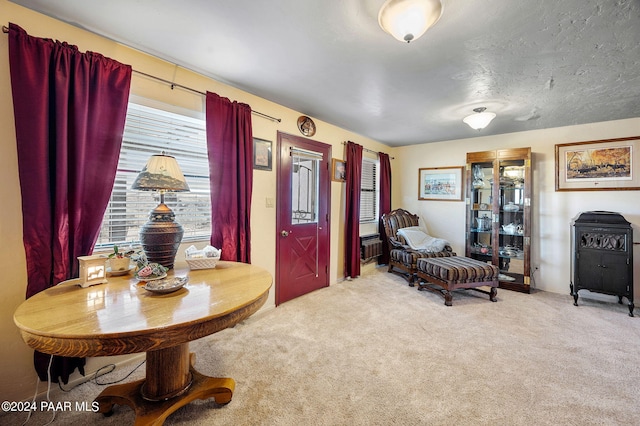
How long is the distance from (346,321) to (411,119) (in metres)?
2.71

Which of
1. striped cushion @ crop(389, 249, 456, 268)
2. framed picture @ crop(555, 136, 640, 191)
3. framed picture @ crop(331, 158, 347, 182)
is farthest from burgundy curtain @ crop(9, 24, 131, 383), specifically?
framed picture @ crop(555, 136, 640, 191)

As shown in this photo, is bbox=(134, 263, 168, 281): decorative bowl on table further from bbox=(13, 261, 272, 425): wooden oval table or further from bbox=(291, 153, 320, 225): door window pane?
bbox=(291, 153, 320, 225): door window pane

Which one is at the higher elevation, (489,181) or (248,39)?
(248,39)

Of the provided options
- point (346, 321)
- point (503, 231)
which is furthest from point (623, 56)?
point (346, 321)

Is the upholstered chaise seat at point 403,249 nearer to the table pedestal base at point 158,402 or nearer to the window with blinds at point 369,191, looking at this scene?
the window with blinds at point 369,191

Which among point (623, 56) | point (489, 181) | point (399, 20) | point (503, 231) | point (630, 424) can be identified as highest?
point (623, 56)

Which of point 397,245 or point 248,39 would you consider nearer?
point 248,39

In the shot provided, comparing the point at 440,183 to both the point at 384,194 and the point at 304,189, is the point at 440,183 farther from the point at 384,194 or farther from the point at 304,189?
the point at 304,189

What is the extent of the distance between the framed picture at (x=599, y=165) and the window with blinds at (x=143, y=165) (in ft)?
15.4

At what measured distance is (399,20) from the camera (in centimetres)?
139

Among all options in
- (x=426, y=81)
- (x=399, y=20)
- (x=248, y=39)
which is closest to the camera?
(x=399, y=20)

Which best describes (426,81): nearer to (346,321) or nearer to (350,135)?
(350,135)

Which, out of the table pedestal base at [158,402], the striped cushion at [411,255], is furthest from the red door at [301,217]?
the table pedestal base at [158,402]

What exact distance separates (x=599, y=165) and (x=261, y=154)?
4414 mm
